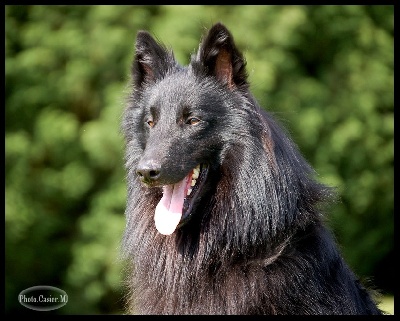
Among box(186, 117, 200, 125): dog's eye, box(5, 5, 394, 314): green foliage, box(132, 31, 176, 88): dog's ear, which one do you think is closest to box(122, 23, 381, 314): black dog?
box(186, 117, 200, 125): dog's eye

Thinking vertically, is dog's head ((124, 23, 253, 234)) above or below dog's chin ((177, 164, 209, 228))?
above

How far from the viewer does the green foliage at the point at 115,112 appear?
39.1 ft

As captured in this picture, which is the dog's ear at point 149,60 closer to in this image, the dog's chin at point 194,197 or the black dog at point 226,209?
the black dog at point 226,209

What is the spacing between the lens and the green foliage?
11906mm

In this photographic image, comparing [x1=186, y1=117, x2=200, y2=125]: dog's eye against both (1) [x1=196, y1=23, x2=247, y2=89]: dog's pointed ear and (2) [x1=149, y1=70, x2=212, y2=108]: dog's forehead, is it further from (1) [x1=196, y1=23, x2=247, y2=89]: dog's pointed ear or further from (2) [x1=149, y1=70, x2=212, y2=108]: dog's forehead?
(1) [x1=196, y1=23, x2=247, y2=89]: dog's pointed ear

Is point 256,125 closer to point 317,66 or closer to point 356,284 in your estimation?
point 356,284

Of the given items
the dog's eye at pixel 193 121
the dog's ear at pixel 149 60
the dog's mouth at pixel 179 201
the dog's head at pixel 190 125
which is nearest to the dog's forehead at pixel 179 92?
the dog's head at pixel 190 125

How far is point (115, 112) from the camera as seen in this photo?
38.4 feet

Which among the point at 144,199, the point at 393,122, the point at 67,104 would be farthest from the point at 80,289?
the point at 144,199

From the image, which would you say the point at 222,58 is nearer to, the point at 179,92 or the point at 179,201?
the point at 179,92

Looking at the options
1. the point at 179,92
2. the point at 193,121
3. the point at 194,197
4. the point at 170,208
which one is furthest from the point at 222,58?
the point at 170,208

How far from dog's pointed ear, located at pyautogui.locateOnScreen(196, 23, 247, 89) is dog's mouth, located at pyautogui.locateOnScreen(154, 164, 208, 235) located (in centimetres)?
67

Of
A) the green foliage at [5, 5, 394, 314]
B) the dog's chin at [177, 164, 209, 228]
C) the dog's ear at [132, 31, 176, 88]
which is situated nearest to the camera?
the dog's chin at [177, 164, 209, 228]
